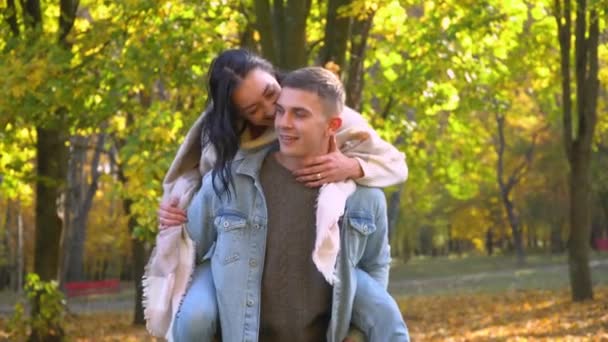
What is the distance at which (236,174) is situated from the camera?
4238 millimetres

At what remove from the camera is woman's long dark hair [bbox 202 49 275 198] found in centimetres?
432

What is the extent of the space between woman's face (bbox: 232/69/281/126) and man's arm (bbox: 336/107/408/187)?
0.27m

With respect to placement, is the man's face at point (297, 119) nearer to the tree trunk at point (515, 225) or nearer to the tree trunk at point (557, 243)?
the tree trunk at point (515, 225)

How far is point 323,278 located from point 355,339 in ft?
0.82

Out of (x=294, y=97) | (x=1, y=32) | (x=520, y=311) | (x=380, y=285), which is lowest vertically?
(x=520, y=311)

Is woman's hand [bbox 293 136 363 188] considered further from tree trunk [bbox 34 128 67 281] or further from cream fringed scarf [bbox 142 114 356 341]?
tree trunk [bbox 34 128 67 281]

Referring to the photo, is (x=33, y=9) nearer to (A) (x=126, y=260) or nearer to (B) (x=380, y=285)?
(B) (x=380, y=285)

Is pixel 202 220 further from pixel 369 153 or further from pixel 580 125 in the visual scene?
pixel 580 125

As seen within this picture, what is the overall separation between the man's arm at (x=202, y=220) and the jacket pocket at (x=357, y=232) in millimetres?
514

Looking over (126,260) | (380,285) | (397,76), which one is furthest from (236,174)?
(126,260)

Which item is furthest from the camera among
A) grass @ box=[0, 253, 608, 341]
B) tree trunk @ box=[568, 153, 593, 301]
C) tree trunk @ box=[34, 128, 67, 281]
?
tree trunk @ box=[568, 153, 593, 301]

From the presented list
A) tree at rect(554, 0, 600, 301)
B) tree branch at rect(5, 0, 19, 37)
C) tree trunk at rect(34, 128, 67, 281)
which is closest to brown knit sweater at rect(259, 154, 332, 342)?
tree branch at rect(5, 0, 19, 37)

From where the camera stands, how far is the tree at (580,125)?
71.6 ft

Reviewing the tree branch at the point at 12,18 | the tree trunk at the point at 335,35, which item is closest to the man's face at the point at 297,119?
the tree trunk at the point at 335,35
